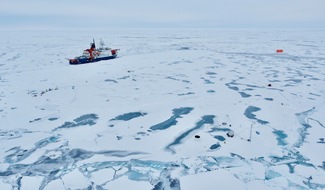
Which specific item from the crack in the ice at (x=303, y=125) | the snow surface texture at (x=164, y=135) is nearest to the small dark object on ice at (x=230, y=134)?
A: the snow surface texture at (x=164, y=135)

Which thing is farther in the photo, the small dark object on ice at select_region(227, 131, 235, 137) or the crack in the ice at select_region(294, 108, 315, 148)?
the small dark object on ice at select_region(227, 131, 235, 137)

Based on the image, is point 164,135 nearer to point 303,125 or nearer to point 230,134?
point 230,134

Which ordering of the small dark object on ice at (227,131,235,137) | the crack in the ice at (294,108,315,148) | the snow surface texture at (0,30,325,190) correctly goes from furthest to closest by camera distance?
1. the small dark object on ice at (227,131,235,137)
2. the crack in the ice at (294,108,315,148)
3. the snow surface texture at (0,30,325,190)

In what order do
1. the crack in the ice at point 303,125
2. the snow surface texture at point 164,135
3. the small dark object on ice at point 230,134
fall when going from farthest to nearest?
the small dark object on ice at point 230,134 < the crack in the ice at point 303,125 < the snow surface texture at point 164,135

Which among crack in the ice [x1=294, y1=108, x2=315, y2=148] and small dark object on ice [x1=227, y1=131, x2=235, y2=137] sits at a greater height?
small dark object on ice [x1=227, y1=131, x2=235, y2=137]

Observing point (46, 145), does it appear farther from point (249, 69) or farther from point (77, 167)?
point (249, 69)

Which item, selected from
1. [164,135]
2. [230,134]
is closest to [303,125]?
[230,134]

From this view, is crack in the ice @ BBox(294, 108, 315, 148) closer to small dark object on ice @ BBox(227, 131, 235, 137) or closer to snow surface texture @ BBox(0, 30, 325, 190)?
snow surface texture @ BBox(0, 30, 325, 190)

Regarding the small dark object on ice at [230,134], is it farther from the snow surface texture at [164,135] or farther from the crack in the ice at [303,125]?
the crack in the ice at [303,125]

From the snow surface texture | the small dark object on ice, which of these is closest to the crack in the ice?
the snow surface texture

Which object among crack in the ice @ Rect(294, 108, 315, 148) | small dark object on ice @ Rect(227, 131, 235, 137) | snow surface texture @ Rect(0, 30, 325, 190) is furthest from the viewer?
small dark object on ice @ Rect(227, 131, 235, 137)

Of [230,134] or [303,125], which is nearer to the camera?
[230,134]
